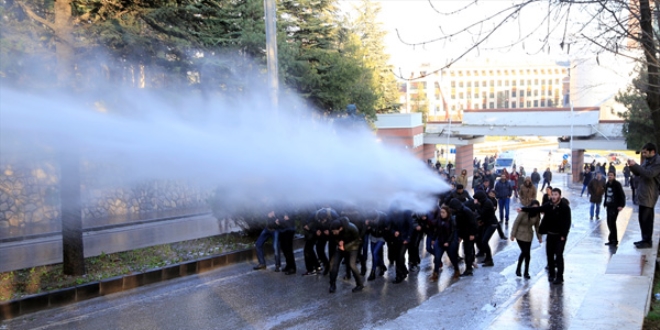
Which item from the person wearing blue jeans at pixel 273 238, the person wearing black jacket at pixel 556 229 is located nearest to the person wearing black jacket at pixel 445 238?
the person wearing black jacket at pixel 556 229

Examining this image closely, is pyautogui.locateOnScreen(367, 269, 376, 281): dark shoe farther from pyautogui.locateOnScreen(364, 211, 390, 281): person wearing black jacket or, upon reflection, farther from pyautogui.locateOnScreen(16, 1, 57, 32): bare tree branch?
pyautogui.locateOnScreen(16, 1, 57, 32): bare tree branch

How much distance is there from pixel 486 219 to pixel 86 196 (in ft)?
40.7

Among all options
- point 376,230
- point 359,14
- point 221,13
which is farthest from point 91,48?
point 359,14

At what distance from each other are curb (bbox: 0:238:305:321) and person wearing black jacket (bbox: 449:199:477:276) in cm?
466

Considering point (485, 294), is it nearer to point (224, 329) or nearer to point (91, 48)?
point (224, 329)

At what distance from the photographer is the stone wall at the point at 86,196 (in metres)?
16.9

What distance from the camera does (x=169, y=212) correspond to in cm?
2080

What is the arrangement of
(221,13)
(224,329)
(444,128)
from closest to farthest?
(224,329) < (221,13) < (444,128)

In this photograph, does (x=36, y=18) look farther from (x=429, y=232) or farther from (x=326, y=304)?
(x=429, y=232)

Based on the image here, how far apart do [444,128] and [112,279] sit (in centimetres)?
3541

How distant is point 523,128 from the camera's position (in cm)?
3950

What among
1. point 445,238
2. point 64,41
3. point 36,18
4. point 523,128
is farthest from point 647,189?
point 523,128

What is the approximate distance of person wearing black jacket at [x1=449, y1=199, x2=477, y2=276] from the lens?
37.0 ft

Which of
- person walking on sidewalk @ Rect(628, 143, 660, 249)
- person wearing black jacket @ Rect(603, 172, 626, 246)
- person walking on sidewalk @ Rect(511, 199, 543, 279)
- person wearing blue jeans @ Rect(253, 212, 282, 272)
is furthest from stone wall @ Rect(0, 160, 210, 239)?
person walking on sidewalk @ Rect(628, 143, 660, 249)
